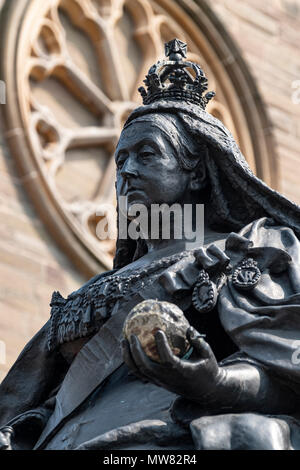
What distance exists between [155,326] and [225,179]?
3.12 ft

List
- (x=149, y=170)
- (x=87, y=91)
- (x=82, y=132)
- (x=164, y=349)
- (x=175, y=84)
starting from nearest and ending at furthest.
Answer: (x=164, y=349) < (x=149, y=170) < (x=175, y=84) < (x=82, y=132) < (x=87, y=91)

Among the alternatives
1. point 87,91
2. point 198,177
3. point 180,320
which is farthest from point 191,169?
point 87,91

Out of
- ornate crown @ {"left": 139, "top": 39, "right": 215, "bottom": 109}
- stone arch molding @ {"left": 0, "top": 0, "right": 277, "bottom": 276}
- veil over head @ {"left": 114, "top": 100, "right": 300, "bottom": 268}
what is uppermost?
stone arch molding @ {"left": 0, "top": 0, "right": 277, "bottom": 276}

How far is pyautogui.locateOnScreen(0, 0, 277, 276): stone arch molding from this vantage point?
460 inches

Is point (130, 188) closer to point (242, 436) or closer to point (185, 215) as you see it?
point (185, 215)

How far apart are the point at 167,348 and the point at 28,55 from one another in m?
8.80

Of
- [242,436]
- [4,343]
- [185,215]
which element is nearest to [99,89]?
[4,343]

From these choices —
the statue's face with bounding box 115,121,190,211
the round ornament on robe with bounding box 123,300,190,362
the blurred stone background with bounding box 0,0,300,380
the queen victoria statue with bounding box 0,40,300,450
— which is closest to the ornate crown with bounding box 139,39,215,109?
the queen victoria statue with bounding box 0,40,300,450

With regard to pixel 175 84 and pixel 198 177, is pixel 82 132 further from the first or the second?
pixel 198 177

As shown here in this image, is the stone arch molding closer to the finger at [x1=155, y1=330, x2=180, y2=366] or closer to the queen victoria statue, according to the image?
the queen victoria statue

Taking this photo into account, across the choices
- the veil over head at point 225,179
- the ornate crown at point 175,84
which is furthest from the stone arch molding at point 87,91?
the veil over head at point 225,179

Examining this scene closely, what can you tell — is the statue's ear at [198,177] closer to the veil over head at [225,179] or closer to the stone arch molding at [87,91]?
Result: the veil over head at [225,179]

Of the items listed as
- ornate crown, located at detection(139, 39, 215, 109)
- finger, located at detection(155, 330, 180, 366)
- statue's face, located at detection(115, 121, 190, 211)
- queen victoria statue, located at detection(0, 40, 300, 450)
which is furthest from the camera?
ornate crown, located at detection(139, 39, 215, 109)

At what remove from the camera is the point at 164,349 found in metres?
3.75
